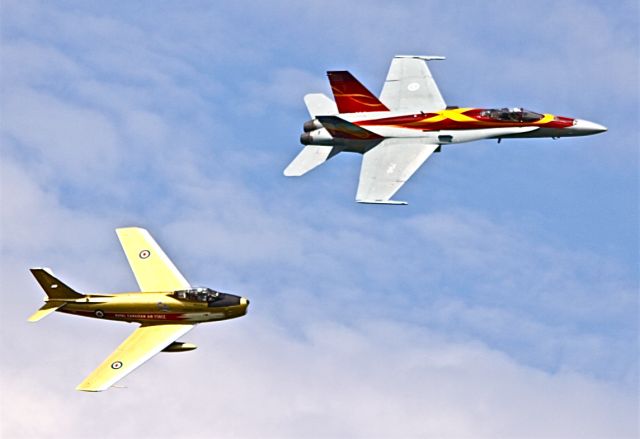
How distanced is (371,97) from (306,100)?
3688 mm

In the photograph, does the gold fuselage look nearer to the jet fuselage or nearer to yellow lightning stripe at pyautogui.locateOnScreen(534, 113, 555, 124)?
the jet fuselage

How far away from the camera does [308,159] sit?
8762cm

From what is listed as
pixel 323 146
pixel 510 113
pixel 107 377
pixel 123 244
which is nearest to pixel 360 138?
pixel 323 146

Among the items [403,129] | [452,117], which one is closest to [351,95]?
[403,129]

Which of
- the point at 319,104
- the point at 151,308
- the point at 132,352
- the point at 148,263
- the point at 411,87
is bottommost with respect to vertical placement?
the point at 132,352

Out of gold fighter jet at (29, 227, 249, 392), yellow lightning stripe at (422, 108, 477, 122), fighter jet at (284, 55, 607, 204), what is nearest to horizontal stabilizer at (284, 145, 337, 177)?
fighter jet at (284, 55, 607, 204)

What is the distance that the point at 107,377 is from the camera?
251ft

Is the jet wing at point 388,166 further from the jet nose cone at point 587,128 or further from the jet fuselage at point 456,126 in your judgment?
the jet nose cone at point 587,128

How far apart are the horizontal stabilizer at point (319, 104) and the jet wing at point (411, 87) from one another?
2.85 m

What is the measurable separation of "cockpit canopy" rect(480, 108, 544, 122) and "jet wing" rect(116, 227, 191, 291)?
62.8 ft

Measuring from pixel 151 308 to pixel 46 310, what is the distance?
207 inches

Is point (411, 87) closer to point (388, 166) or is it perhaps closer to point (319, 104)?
point (319, 104)

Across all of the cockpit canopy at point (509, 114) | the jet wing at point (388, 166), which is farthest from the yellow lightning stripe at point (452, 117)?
the jet wing at point (388, 166)

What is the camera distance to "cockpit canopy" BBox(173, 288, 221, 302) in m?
79.6
